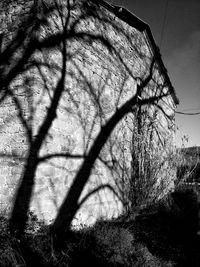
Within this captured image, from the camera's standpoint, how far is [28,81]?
343cm

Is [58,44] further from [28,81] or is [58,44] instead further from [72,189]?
[72,189]

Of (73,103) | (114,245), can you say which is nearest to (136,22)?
(73,103)

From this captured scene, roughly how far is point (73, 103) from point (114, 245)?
2.63 metres

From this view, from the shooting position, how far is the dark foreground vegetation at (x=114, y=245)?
2.47m

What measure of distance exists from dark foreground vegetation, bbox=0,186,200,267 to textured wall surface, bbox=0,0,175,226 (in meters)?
0.54

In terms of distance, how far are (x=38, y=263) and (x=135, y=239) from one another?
165 centimetres

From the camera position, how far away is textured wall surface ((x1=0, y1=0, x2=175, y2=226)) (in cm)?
331

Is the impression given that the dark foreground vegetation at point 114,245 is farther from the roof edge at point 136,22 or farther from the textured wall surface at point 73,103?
the roof edge at point 136,22

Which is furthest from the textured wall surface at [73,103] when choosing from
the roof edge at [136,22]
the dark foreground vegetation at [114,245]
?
the dark foreground vegetation at [114,245]

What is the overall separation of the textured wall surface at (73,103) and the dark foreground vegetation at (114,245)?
1.76 ft

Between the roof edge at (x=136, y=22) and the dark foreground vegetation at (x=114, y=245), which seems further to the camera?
the roof edge at (x=136, y=22)

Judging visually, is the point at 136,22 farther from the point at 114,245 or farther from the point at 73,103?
the point at 114,245

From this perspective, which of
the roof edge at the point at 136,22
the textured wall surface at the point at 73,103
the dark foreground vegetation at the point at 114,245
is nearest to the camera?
the dark foreground vegetation at the point at 114,245

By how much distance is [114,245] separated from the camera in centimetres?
296
